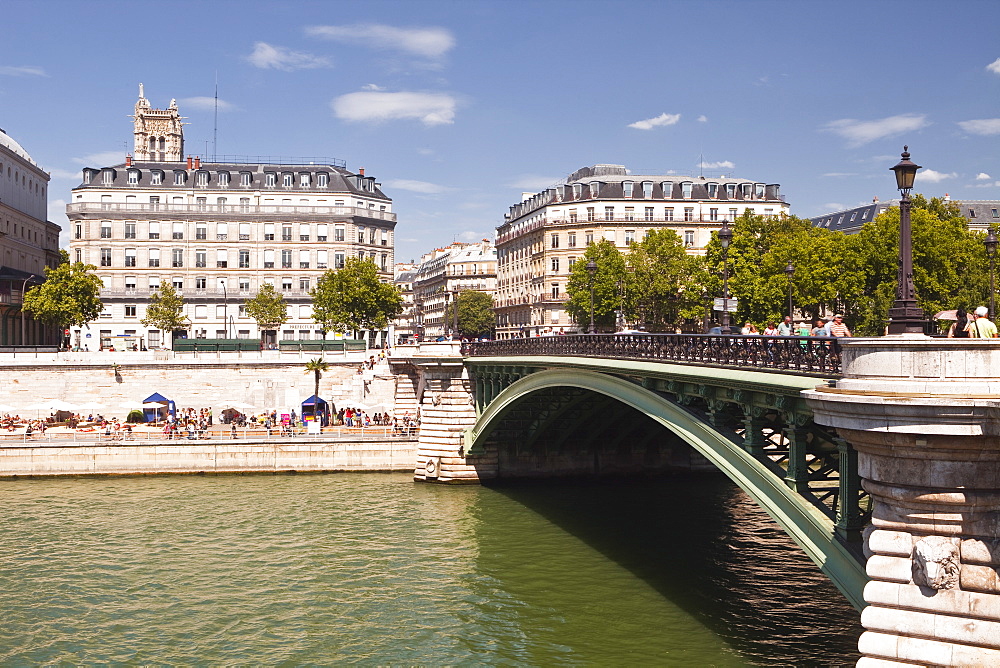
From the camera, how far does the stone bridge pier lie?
13.0m

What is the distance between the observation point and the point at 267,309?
84.8 meters

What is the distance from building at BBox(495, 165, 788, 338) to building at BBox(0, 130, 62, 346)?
4410cm

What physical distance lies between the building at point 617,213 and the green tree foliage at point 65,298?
39446mm

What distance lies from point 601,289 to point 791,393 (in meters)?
61.4

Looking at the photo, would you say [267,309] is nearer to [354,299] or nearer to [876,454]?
[354,299]

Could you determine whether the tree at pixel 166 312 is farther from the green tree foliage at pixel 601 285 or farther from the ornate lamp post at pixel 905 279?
the ornate lamp post at pixel 905 279

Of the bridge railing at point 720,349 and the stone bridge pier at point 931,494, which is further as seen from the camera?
the bridge railing at point 720,349

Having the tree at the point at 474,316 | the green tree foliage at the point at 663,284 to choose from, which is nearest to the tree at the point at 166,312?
the green tree foliage at the point at 663,284

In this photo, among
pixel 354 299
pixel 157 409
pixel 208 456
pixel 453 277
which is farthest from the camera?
pixel 453 277

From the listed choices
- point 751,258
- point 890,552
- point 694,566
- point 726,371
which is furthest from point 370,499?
point 751,258

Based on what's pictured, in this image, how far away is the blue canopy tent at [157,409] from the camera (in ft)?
190

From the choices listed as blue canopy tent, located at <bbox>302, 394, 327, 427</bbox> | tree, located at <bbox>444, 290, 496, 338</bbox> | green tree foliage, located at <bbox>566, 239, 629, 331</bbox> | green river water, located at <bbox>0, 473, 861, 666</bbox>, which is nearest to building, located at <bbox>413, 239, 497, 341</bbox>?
tree, located at <bbox>444, 290, 496, 338</bbox>

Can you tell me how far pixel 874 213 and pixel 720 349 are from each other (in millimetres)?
91037

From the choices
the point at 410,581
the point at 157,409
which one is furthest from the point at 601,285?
the point at 410,581
